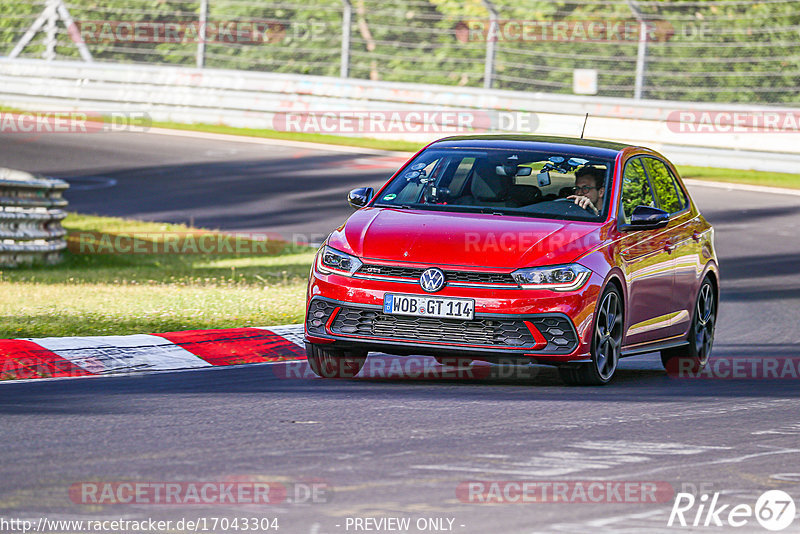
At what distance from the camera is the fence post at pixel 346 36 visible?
2931 centimetres

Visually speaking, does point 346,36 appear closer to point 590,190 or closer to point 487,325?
point 590,190

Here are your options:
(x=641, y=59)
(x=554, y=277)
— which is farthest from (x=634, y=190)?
(x=641, y=59)

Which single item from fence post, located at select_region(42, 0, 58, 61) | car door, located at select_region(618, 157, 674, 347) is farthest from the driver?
fence post, located at select_region(42, 0, 58, 61)

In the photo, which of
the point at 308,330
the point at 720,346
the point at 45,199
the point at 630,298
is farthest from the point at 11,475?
the point at 45,199

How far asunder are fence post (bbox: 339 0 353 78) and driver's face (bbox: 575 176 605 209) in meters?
20.1

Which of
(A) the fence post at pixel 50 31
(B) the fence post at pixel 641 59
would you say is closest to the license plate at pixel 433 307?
(B) the fence post at pixel 641 59

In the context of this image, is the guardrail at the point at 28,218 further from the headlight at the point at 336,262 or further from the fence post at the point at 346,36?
the fence post at the point at 346,36

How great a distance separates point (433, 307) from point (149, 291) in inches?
221

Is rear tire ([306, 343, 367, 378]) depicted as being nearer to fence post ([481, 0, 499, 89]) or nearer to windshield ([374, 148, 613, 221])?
windshield ([374, 148, 613, 221])

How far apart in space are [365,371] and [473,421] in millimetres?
2095

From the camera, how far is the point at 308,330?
900 centimetres

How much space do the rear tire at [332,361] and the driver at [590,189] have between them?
1.75 meters

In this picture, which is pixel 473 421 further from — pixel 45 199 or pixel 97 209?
pixel 97 209

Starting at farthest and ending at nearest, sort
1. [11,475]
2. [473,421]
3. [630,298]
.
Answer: [630,298] → [473,421] → [11,475]
